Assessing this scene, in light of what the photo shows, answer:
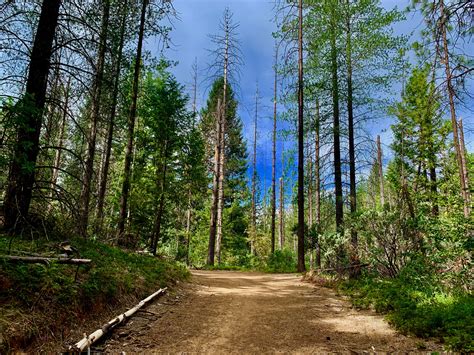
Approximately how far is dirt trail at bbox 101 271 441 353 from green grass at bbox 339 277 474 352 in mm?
222

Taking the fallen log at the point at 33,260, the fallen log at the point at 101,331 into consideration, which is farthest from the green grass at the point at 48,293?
the fallen log at the point at 101,331

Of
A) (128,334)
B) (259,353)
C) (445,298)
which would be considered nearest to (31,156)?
(128,334)

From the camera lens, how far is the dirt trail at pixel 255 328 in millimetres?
3914

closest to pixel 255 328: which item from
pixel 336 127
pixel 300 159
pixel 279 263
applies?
pixel 336 127

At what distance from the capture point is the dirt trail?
154 inches

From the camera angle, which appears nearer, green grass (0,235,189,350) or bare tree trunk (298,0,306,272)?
green grass (0,235,189,350)

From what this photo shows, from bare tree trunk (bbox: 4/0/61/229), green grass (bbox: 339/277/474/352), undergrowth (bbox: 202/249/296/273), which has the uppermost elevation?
bare tree trunk (bbox: 4/0/61/229)

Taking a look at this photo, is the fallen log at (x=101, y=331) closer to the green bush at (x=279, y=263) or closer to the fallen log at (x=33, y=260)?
the fallen log at (x=33, y=260)

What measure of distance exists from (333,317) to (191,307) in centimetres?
286

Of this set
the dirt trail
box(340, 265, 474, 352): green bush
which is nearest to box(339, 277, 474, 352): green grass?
box(340, 265, 474, 352): green bush

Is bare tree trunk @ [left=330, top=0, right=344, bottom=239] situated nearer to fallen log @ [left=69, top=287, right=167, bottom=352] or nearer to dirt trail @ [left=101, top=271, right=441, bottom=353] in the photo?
dirt trail @ [left=101, top=271, right=441, bottom=353]

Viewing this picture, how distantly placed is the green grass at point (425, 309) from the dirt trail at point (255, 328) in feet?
0.73

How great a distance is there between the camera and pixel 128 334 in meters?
4.12

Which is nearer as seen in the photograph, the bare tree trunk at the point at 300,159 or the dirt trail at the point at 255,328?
the dirt trail at the point at 255,328
